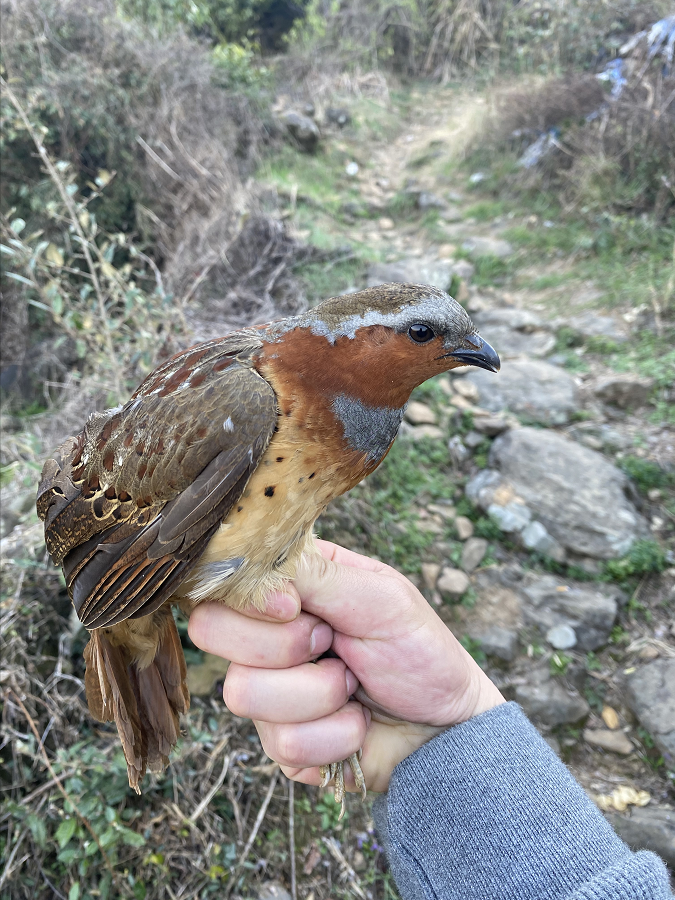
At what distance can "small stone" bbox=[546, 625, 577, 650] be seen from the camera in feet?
11.8

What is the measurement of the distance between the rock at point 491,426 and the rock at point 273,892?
11.8 feet

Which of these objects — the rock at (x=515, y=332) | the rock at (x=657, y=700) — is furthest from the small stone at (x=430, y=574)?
the rock at (x=515, y=332)

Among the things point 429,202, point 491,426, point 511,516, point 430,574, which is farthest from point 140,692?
point 429,202

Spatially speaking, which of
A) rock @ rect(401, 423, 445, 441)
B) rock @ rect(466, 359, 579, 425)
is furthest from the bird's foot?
rock @ rect(466, 359, 579, 425)

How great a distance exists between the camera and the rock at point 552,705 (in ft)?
10.8

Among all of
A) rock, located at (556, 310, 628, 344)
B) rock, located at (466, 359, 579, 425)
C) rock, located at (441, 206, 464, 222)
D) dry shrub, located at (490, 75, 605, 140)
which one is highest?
dry shrub, located at (490, 75, 605, 140)

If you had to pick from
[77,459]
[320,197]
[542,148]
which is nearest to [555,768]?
[77,459]

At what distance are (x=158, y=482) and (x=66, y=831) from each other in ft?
5.28

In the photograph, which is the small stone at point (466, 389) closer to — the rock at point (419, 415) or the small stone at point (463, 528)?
the rock at point (419, 415)

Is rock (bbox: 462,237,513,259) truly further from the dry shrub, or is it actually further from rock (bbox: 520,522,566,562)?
rock (bbox: 520,522,566,562)

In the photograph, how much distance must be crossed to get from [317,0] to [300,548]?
15.3m

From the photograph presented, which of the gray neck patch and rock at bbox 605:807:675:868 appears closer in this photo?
the gray neck patch

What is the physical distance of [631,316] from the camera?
19.9 feet

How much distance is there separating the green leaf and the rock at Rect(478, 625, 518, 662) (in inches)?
95.5
